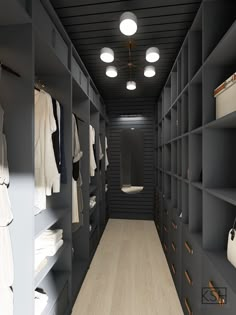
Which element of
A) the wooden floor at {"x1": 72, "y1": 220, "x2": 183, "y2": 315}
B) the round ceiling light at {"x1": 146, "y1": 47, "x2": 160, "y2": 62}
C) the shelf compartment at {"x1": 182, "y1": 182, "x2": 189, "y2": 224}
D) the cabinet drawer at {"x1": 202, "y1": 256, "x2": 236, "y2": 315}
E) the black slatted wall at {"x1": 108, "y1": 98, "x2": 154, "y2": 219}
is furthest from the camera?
the black slatted wall at {"x1": 108, "y1": 98, "x2": 154, "y2": 219}

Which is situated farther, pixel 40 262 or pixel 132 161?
pixel 132 161

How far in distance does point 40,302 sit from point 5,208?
843 mm

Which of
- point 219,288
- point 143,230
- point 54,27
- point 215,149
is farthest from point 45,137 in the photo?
point 143,230

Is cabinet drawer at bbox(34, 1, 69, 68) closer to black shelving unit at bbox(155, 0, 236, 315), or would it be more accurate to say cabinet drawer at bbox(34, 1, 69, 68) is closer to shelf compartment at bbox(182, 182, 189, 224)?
black shelving unit at bbox(155, 0, 236, 315)

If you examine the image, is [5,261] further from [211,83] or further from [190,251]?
[211,83]

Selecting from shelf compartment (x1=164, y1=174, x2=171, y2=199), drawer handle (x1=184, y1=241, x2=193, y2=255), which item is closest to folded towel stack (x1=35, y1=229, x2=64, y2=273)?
drawer handle (x1=184, y1=241, x2=193, y2=255)

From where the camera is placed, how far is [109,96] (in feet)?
15.1

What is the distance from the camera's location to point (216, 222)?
60.7 inches

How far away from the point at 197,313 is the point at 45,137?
170 cm

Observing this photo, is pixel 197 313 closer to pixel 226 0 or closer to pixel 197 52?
pixel 197 52

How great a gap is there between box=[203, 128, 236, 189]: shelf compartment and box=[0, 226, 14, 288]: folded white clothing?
1346mm

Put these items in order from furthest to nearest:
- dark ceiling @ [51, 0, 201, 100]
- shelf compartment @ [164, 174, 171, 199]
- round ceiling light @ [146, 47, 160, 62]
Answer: shelf compartment @ [164, 174, 171, 199] < round ceiling light @ [146, 47, 160, 62] < dark ceiling @ [51, 0, 201, 100]

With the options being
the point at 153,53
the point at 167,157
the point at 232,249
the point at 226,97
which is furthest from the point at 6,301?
the point at 167,157

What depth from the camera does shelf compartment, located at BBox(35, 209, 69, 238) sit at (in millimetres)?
1435
